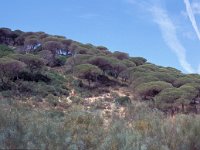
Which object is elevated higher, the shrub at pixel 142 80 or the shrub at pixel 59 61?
the shrub at pixel 59 61

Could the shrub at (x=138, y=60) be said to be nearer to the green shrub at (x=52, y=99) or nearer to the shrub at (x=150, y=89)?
the shrub at (x=150, y=89)

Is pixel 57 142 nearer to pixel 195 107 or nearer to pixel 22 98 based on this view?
pixel 22 98

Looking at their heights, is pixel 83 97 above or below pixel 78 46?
below

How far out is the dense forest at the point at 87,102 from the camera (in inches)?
460

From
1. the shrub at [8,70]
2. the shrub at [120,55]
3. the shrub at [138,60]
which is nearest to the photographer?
the shrub at [8,70]

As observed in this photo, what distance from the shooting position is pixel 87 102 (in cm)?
3859

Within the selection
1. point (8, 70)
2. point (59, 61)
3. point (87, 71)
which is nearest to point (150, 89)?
point (87, 71)

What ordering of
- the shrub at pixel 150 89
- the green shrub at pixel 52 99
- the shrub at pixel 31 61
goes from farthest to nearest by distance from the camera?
1. the shrub at pixel 31 61
2. the shrub at pixel 150 89
3. the green shrub at pixel 52 99

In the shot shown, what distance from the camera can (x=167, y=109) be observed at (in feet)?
118

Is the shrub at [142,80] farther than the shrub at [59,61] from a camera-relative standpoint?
No

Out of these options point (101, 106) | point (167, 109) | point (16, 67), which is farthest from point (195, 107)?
point (16, 67)

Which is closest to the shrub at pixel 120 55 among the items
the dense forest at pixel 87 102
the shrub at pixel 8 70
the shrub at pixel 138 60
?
the dense forest at pixel 87 102

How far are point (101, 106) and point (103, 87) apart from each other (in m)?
10.1

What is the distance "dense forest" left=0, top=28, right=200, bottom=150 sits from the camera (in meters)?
11.7
